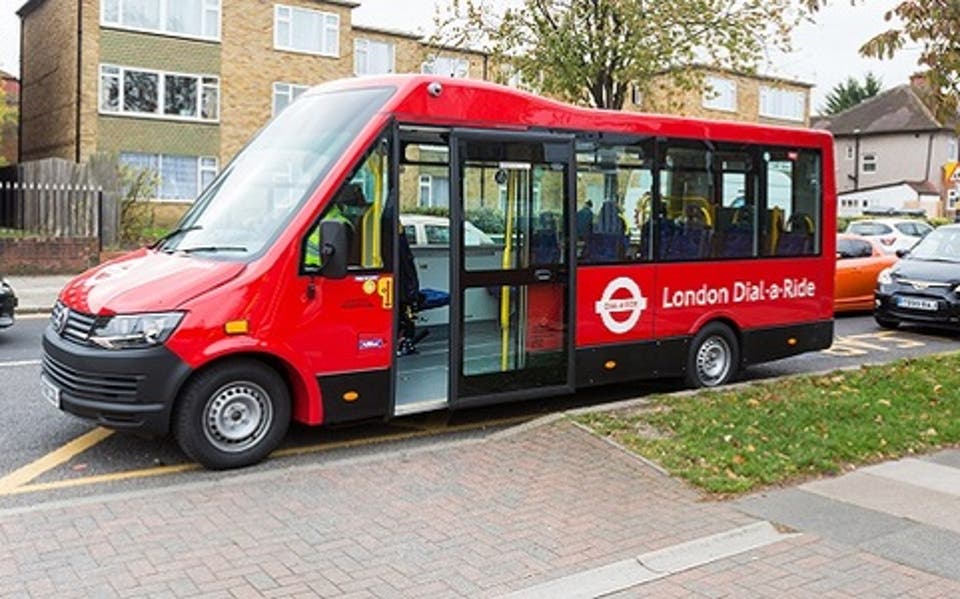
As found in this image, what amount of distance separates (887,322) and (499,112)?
1000 centimetres

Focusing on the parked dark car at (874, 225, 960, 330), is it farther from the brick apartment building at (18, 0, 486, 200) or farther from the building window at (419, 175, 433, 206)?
the brick apartment building at (18, 0, 486, 200)

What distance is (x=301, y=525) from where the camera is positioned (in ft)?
17.3

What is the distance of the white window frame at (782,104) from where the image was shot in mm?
49938

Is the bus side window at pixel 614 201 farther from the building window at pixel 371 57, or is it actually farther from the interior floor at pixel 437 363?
the building window at pixel 371 57

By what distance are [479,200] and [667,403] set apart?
8.04 ft


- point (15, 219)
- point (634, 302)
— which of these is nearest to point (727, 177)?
point (634, 302)

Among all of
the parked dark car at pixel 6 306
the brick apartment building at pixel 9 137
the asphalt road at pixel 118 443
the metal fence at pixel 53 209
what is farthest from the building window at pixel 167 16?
the asphalt road at pixel 118 443

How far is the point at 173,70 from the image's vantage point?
3228 centimetres

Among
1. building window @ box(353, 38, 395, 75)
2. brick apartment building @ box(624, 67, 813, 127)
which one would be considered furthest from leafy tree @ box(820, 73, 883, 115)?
building window @ box(353, 38, 395, 75)

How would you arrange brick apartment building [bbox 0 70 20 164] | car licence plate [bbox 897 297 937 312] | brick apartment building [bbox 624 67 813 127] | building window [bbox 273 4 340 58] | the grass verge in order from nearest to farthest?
1. the grass verge
2. car licence plate [bbox 897 297 937 312]
3. building window [bbox 273 4 340 58]
4. brick apartment building [bbox 624 67 813 127]
5. brick apartment building [bbox 0 70 20 164]

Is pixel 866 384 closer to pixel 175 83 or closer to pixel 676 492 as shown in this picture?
pixel 676 492

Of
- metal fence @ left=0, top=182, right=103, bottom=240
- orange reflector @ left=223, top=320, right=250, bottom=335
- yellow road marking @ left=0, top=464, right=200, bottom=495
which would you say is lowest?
yellow road marking @ left=0, top=464, right=200, bottom=495

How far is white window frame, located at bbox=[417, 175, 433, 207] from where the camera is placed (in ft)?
24.5

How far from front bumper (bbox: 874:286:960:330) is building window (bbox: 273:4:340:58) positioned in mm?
25055
